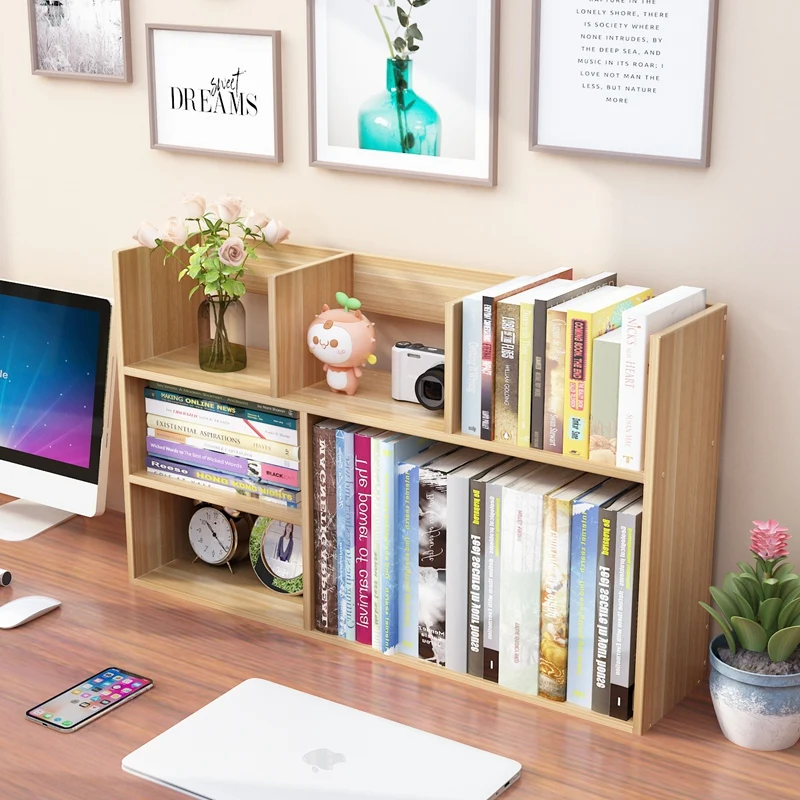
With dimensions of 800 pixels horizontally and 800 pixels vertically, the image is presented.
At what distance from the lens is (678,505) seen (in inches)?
68.1

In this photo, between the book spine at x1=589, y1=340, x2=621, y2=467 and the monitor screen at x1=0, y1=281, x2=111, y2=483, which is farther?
the monitor screen at x1=0, y1=281, x2=111, y2=483

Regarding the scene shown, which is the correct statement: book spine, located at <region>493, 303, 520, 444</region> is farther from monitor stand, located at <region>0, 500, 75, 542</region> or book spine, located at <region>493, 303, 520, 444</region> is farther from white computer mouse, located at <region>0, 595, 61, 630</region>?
monitor stand, located at <region>0, 500, 75, 542</region>

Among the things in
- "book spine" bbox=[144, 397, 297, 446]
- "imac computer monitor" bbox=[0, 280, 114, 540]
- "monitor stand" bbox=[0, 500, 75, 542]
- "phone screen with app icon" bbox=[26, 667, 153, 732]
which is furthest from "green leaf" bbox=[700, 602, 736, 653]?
"monitor stand" bbox=[0, 500, 75, 542]

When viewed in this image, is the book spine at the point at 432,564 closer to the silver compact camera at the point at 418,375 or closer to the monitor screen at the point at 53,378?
the silver compact camera at the point at 418,375

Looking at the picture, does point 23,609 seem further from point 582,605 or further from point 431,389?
point 582,605

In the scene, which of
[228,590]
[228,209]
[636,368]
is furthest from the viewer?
[228,590]

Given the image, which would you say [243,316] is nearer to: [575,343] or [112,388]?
[112,388]

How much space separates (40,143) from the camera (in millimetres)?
2451

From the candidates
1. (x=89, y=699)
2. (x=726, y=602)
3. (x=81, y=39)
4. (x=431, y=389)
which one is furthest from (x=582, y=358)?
(x=81, y=39)

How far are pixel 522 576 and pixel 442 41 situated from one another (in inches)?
32.6

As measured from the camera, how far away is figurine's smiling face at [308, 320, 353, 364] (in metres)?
1.92

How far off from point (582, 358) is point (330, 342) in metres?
0.43

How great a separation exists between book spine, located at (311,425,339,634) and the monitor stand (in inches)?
27.8

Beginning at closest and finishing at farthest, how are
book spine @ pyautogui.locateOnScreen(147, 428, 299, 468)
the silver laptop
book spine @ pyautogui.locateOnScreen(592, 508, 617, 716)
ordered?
1. the silver laptop
2. book spine @ pyautogui.locateOnScreen(592, 508, 617, 716)
3. book spine @ pyautogui.locateOnScreen(147, 428, 299, 468)
